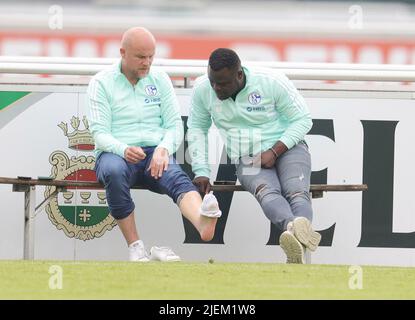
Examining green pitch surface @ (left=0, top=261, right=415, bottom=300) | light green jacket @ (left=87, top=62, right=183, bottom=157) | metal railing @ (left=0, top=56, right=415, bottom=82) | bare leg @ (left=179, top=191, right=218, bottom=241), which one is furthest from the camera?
metal railing @ (left=0, top=56, right=415, bottom=82)

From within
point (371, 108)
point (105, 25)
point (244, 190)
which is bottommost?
point (244, 190)

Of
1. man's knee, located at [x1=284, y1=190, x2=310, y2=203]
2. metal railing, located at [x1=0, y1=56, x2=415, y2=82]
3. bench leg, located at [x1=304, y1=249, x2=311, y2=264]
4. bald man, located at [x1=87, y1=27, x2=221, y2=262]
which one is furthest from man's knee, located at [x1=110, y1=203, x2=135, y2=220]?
metal railing, located at [x1=0, y1=56, x2=415, y2=82]

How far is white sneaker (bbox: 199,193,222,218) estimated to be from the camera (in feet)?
20.8

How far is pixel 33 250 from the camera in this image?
281 inches

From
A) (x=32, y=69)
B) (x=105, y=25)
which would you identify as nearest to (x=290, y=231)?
(x=32, y=69)

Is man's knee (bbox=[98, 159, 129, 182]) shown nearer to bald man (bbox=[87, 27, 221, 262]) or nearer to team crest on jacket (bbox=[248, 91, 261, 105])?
bald man (bbox=[87, 27, 221, 262])

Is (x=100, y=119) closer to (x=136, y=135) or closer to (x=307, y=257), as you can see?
(x=136, y=135)

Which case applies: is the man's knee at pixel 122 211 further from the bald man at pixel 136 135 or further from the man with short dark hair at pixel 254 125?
the man with short dark hair at pixel 254 125

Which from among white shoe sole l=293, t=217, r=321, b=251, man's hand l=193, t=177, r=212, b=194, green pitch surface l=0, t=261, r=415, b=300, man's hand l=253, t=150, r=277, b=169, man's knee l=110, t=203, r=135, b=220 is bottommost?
green pitch surface l=0, t=261, r=415, b=300

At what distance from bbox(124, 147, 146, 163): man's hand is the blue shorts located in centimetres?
6

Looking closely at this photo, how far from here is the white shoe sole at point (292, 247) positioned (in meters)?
6.30

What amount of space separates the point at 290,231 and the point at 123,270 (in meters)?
1.03

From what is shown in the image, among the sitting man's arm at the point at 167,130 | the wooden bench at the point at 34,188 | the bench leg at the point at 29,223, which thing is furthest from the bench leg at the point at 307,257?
the bench leg at the point at 29,223

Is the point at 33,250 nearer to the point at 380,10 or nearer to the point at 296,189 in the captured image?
the point at 296,189
